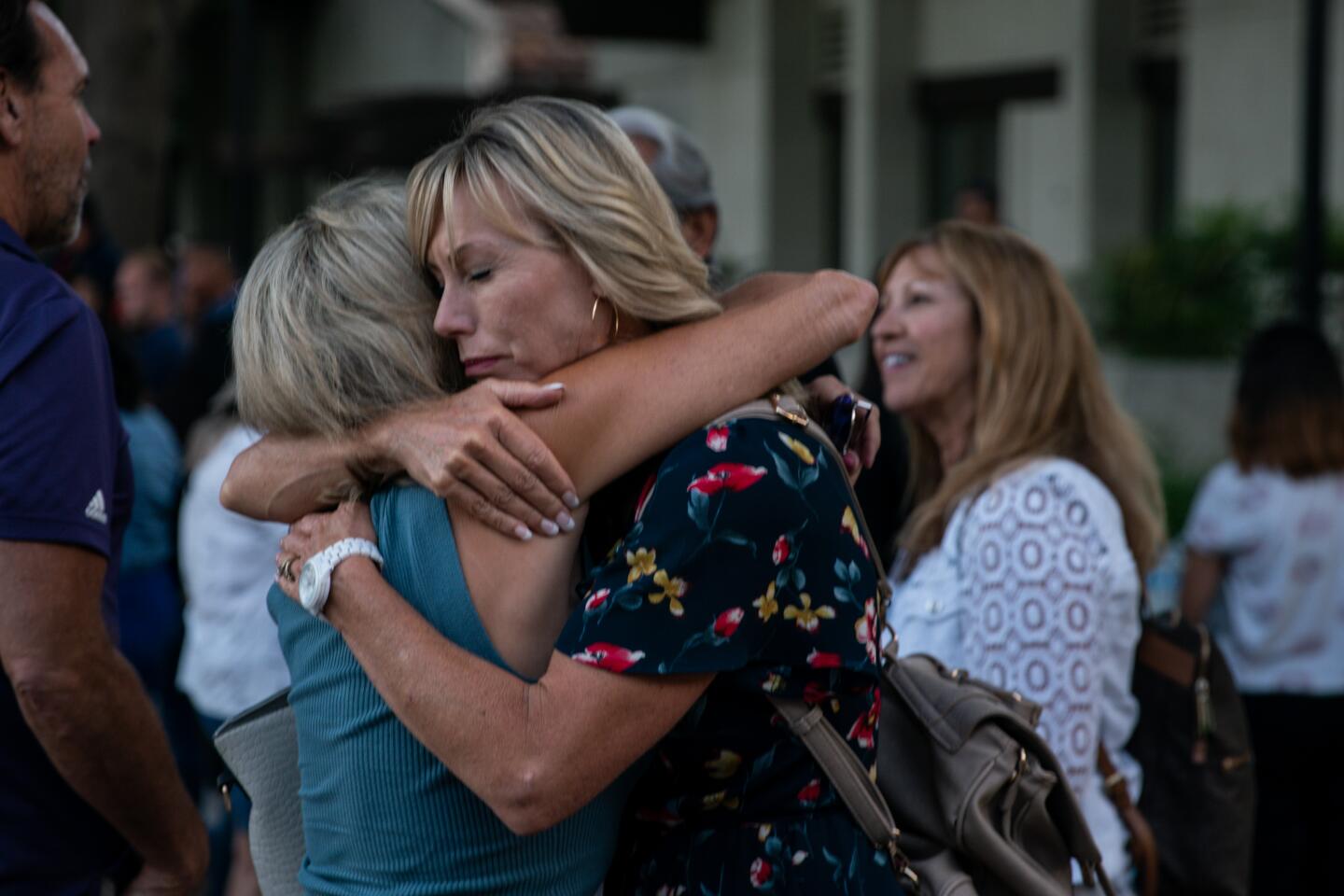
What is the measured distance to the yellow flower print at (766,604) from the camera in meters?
1.96

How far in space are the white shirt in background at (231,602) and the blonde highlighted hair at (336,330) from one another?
272cm

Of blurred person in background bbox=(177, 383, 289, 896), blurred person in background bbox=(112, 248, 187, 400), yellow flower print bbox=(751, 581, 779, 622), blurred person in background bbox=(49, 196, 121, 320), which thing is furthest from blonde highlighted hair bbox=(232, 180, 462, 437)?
blurred person in background bbox=(112, 248, 187, 400)

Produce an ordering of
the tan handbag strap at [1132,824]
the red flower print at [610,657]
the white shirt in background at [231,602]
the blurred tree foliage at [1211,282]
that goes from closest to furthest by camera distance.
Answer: the red flower print at [610,657], the tan handbag strap at [1132,824], the white shirt in background at [231,602], the blurred tree foliage at [1211,282]

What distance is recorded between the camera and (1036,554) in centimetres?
315

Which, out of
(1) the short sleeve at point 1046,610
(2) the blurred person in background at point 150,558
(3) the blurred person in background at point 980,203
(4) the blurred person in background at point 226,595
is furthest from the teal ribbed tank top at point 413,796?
(3) the blurred person in background at point 980,203

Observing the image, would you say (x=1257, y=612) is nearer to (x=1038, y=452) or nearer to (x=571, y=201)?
(x=1038, y=452)

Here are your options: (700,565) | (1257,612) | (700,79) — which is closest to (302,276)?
(700,565)

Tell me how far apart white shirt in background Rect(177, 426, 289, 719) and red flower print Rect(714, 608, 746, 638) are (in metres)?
3.16

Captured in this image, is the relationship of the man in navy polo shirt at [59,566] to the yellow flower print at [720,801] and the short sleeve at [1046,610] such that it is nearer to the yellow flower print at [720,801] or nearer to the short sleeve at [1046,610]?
the yellow flower print at [720,801]

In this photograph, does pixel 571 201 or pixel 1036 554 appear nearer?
pixel 571 201

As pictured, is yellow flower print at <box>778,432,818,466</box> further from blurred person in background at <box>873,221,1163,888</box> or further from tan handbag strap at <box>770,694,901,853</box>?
blurred person in background at <box>873,221,1163,888</box>

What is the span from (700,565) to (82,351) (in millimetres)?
1166

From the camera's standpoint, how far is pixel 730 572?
1947 millimetres

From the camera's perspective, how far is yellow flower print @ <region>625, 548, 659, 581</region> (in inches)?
76.4
